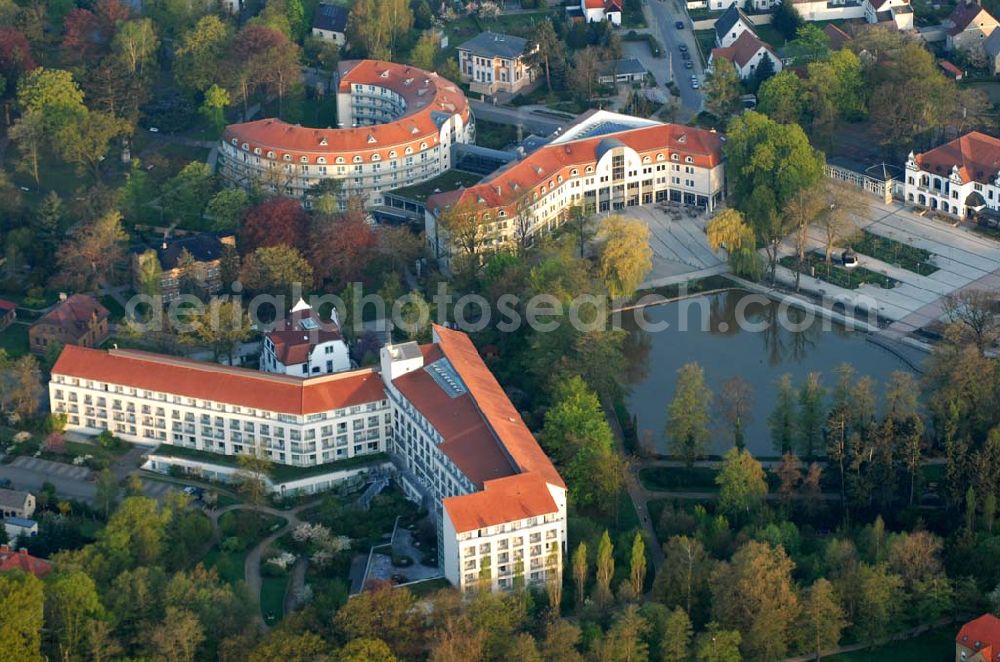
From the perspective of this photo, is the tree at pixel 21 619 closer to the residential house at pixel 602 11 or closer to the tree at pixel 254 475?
the tree at pixel 254 475

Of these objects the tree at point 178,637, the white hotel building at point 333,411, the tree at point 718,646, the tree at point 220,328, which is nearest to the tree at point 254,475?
the white hotel building at point 333,411

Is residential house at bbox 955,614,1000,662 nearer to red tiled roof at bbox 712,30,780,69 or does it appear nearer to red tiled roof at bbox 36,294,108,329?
red tiled roof at bbox 36,294,108,329

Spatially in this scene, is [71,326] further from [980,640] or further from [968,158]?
[968,158]

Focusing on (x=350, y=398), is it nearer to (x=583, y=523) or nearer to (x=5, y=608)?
(x=583, y=523)

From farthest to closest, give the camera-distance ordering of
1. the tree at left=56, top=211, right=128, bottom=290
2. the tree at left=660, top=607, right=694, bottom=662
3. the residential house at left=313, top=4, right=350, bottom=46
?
the residential house at left=313, top=4, right=350, bottom=46 < the tree at left=56, top=211, right=128, bottom=290 < the tree at left=660, top=607, right=694, bottom=662

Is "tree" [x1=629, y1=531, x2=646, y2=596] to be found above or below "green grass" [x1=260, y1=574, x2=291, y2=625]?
above

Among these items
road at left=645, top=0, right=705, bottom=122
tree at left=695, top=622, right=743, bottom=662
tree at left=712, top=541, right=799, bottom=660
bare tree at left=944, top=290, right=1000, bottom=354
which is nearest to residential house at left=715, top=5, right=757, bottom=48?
road at left=645, top=0, right=705, bottom=122

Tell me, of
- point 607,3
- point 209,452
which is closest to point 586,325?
point 209,452
